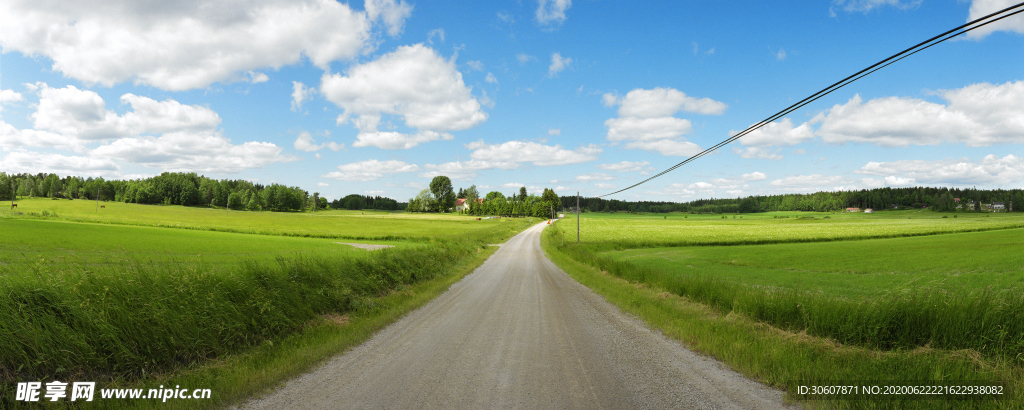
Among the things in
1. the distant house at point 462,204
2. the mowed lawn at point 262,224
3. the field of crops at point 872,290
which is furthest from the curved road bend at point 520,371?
the distant house at point 462,204

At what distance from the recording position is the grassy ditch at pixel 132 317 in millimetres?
5586

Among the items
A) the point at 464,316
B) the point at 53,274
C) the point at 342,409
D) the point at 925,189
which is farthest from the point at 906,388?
the point at 925,189

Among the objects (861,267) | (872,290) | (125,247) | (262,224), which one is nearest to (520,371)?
(872,290)

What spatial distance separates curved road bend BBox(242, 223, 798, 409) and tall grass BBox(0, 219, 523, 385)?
2.47m

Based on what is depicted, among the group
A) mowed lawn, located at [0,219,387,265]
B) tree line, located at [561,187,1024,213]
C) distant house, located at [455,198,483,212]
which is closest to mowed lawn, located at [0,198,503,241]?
mowed lawn, located at [0,219,387,265]

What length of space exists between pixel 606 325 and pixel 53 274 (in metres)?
11.6

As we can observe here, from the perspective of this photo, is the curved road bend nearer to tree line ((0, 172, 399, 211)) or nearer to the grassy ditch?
the grassy ditch

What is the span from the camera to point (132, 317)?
649cm

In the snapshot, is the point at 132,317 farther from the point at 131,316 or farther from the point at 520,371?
the point at 520,371

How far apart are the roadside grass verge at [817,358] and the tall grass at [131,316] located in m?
9.57

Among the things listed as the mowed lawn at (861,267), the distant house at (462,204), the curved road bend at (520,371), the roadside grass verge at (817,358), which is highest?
the distant house at (462,204)

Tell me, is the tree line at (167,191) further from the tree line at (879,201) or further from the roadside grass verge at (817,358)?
the roadside grass verge at (817,358)

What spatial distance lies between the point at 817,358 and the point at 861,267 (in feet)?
94.9

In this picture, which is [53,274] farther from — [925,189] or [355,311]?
[925,189]
